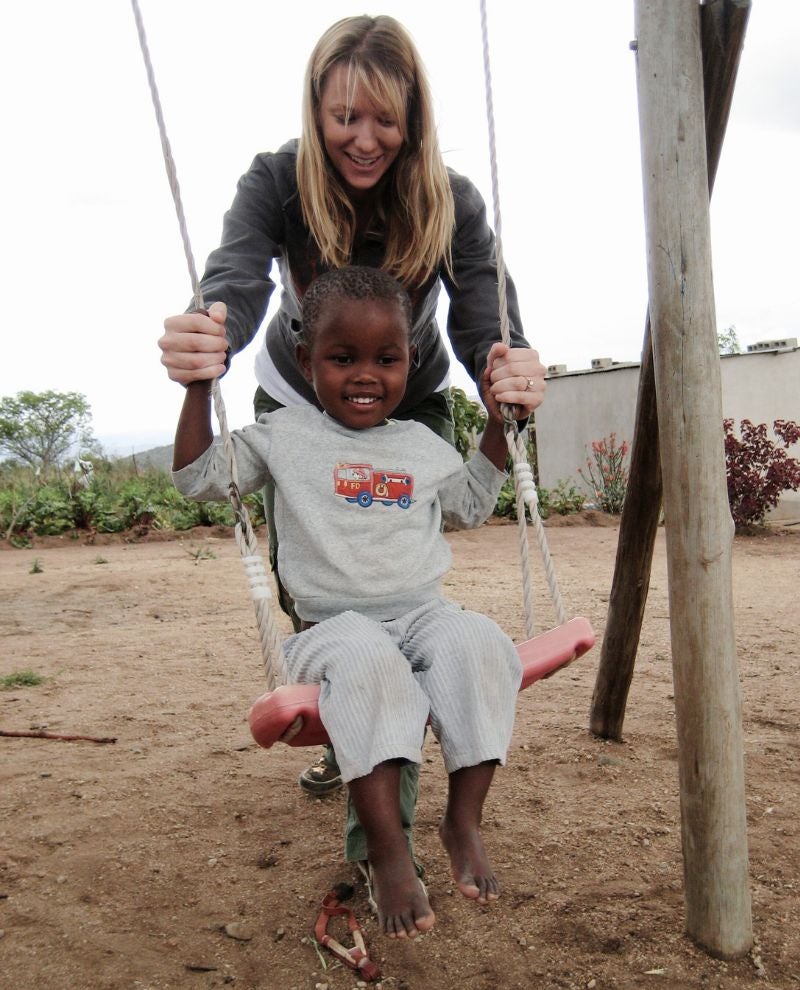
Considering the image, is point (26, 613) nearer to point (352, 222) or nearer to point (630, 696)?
point (630, 696)

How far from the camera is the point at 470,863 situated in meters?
1.61

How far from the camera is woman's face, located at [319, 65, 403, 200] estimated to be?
82.7 inches

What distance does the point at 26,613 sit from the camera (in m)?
5.80

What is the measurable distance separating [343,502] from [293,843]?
110cm

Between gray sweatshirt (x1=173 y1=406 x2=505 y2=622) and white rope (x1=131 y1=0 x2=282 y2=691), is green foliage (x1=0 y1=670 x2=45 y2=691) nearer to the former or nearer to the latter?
gray sweatshirt (x1=173 y1=406 x2=505 y2=622)

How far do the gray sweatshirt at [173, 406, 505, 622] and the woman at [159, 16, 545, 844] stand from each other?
236 mm

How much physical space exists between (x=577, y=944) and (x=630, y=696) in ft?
6.24

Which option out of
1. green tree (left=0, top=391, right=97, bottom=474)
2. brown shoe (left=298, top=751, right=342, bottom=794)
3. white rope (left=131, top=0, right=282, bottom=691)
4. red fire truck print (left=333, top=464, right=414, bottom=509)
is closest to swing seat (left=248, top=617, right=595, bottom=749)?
white rope (left=131, top=0, right=282, bottom=691)

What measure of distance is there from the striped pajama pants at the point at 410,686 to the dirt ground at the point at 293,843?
60cm

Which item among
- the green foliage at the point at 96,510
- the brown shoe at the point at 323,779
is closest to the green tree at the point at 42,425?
the green foliage at the point at 96,510

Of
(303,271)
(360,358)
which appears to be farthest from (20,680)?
(360,358)

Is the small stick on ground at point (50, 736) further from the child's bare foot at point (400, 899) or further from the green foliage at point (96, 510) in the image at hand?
the green foliage at point (96, 510)

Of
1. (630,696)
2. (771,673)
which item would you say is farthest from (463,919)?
(771,673)

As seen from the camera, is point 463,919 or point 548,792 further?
point 548,792
